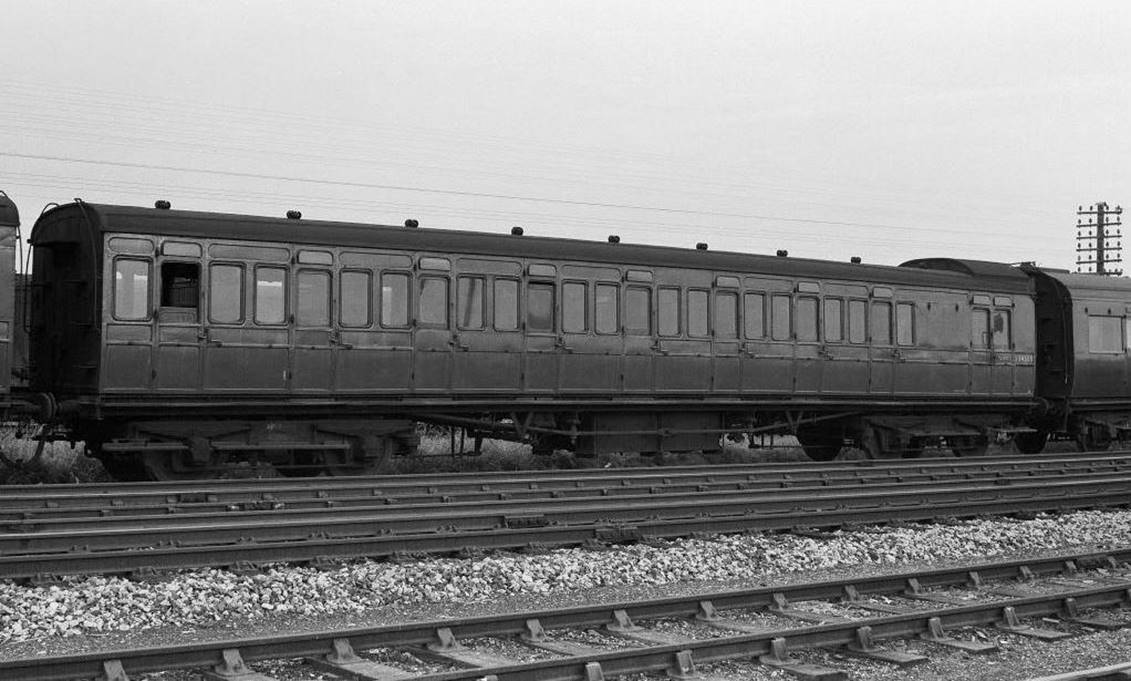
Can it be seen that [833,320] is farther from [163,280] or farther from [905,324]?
[163,280]

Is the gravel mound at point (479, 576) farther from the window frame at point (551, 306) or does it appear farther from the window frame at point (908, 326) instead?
the window frame at point (908, 326)

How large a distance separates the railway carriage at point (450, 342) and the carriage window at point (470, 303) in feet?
0.09

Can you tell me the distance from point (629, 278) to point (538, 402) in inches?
95.1

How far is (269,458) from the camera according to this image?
56.6 ft

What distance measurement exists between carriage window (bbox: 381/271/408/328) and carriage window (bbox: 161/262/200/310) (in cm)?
247

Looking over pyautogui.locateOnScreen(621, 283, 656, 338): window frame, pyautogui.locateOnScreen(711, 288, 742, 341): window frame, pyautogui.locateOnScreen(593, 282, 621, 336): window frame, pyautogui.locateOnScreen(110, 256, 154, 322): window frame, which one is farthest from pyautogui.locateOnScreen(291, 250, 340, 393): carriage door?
pyautogui.locateOnScreen(711, 288, 742, 341): window frame

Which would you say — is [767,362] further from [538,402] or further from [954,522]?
[954,522]

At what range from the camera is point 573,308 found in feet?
62.3

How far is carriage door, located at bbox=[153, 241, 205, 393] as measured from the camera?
624 inches

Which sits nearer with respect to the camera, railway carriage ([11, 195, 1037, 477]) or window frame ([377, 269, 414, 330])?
railway carriage ([11, 195, 1037, 477])

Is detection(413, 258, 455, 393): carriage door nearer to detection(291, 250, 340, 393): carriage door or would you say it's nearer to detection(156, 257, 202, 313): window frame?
detection(291, 250, 340, 393): carriage door

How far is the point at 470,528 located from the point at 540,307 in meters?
7.01

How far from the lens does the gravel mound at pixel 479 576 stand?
28.8 feet

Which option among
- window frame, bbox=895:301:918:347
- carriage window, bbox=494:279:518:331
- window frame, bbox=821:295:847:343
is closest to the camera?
carriage window, bbox=494:279:518:331
